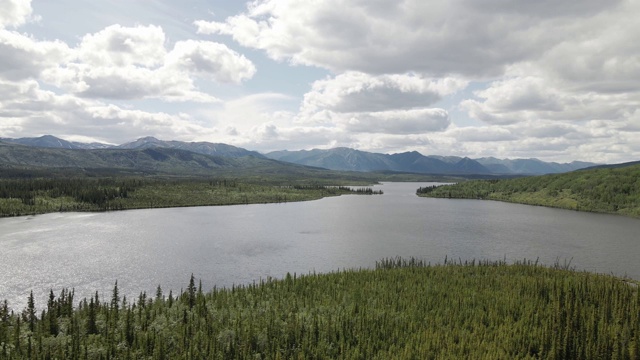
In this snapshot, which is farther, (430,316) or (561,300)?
(561,300)

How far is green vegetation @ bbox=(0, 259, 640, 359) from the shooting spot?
1326 inches

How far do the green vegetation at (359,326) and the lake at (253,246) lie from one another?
25.6 metres

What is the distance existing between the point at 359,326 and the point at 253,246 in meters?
78.3

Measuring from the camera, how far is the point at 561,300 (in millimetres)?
46312

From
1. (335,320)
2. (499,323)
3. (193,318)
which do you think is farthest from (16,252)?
(499,323)

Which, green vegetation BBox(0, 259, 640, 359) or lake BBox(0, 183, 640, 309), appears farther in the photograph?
lake BBox(0, 183, 640, 309)

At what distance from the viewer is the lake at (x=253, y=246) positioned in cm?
8050

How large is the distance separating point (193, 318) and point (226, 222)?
128888 millimetres

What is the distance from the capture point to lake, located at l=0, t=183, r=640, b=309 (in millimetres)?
80500

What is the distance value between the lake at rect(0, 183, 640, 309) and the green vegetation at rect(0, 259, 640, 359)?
25.6m

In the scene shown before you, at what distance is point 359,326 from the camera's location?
131 feet

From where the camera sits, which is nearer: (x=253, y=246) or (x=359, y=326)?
(x=359, y=326)

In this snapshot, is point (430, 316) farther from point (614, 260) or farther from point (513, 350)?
point (614, 260)

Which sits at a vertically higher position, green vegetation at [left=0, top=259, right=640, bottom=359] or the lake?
green vegetation at [left=0, top=259, right=640, bottom=359]
